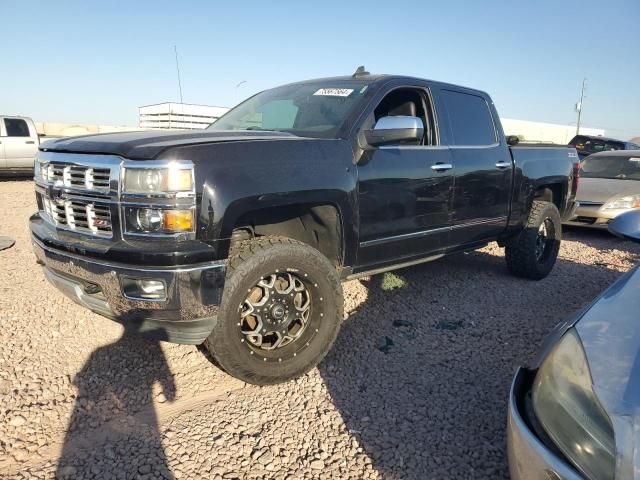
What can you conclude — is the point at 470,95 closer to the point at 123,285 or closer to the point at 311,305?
the point at 311,305

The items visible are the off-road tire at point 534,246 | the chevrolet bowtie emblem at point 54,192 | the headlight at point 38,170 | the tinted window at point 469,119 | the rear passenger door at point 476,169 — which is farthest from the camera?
the off-road tire at point 534,246

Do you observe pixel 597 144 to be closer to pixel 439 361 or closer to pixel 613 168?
pixel 613 168

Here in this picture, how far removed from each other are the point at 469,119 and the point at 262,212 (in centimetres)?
250

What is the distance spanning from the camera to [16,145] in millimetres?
12320

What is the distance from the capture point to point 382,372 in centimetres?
300

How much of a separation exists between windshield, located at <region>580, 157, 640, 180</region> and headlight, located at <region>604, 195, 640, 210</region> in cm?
95

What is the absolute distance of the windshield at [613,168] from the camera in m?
8.62

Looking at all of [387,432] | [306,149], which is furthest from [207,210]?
[387,432]

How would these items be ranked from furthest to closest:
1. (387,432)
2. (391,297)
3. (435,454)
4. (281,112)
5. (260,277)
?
(391,297), (281,112), (260,277), (387,432), (435,454)

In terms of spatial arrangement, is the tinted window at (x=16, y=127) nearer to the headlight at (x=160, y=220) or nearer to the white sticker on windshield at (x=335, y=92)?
the white sticker on windshield at (x=335, y=92)

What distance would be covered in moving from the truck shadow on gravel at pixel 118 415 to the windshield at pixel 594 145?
1443 centimetres

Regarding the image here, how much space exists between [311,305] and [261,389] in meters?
0.59

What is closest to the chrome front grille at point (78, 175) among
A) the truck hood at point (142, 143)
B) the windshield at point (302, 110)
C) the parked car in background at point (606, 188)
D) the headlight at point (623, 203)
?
the truck hood at point (142, 143)

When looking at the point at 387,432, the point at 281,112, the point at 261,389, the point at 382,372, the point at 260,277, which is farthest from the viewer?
the point at 281,112
